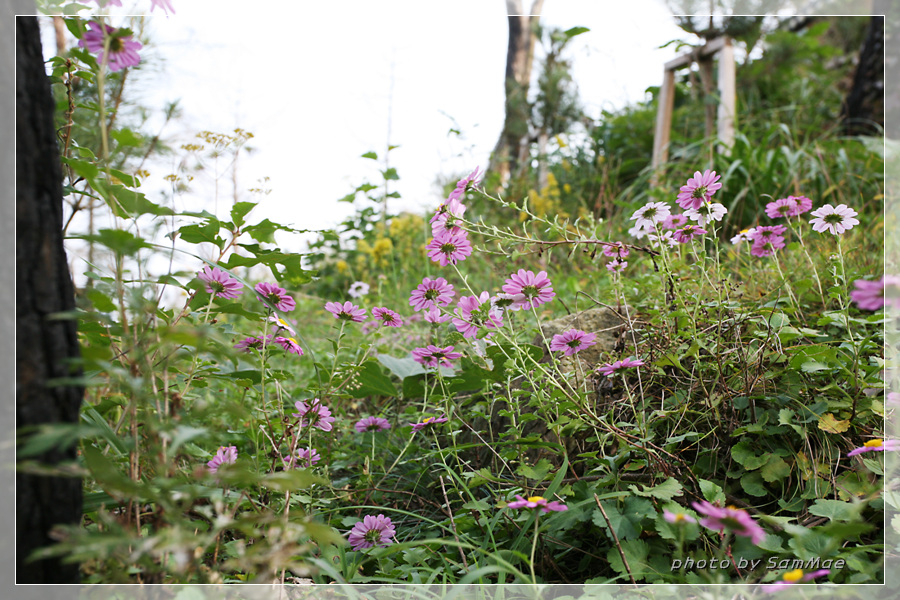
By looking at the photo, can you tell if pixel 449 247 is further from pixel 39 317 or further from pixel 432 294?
pixel 39 317

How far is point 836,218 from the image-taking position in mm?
1280

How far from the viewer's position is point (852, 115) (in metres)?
4.50

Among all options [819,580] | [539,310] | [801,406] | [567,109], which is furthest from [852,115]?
[819,580]

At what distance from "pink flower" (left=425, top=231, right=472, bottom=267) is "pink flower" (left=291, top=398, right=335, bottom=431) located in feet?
1.34

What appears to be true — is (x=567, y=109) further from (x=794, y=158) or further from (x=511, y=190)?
(x=794, y=158)

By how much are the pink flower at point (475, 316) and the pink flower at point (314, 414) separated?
1.16ft

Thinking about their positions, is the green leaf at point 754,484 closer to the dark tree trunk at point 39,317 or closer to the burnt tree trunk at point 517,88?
the dark tree trunk at point 39,317

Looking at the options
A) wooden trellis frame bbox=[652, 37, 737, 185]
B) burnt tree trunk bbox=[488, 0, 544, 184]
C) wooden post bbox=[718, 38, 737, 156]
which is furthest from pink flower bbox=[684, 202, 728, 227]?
burnt tree trunk bbox=[488, 0, 544, 184]

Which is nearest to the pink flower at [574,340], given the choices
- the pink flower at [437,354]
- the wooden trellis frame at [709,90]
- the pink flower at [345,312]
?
the pink flower at [437,354]

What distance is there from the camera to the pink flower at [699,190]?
1237 millimetres

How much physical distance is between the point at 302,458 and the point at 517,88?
6011 millimetres

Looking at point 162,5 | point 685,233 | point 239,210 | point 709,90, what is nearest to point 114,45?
point 162,5

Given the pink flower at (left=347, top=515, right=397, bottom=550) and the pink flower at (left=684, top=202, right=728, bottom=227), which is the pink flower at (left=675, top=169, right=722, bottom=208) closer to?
the pink flower at (left=684, top=202, right=728, bottom=227)
